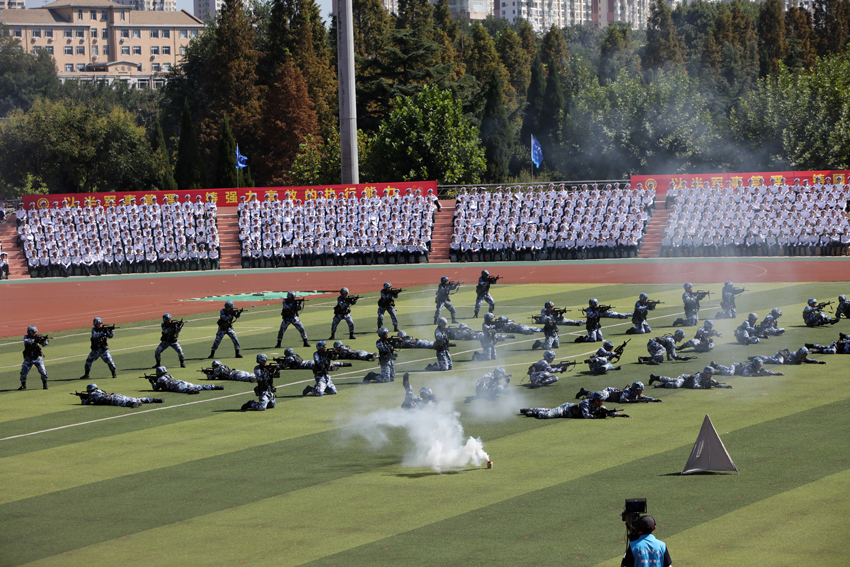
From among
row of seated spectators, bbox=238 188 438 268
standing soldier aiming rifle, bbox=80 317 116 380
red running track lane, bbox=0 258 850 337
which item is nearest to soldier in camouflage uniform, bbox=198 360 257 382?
standing soldier aiming rifle, bbox=80 317 116 380

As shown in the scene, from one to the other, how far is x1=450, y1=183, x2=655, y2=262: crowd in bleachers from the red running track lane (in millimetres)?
2059

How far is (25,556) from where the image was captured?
1195cm

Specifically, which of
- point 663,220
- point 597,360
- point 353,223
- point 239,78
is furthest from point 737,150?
point 597,360

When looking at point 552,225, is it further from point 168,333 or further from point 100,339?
point 100,339

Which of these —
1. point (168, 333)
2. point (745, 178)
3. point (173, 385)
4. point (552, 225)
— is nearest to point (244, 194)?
point (552, 225)

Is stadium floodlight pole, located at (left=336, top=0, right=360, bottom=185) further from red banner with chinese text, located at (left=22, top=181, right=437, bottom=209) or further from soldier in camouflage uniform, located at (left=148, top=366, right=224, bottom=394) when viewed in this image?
soldier in camouflage uniform, located at (left=148, top=366, right=224, bottom=394)

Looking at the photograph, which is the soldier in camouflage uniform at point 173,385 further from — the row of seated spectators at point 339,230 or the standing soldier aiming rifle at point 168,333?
the row of seated spectators at point 339,230

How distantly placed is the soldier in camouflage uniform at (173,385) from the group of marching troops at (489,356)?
23 millimetres

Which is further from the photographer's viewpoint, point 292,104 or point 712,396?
point 292,104

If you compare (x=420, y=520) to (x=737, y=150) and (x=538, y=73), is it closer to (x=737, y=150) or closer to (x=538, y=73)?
(x=737, y=150)

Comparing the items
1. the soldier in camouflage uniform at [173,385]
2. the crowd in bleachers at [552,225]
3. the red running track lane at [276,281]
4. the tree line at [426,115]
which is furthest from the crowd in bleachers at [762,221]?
the soldier in camouflage uniform at [173,385]

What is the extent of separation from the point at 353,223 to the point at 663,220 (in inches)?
669

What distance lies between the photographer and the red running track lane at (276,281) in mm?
39531

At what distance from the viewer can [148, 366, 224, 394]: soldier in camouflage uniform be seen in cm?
2264
